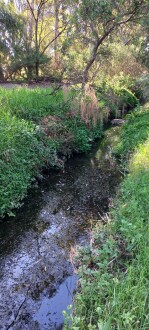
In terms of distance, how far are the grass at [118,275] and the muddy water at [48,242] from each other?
557 millimetres

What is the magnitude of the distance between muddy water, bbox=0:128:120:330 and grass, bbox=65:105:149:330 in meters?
0.56

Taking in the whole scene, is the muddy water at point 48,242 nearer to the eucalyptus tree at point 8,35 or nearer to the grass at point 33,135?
the grass at point 33,135

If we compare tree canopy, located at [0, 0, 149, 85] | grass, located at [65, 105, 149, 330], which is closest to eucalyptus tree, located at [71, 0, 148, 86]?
tree canopy, located at [0, 0, 149, 85]

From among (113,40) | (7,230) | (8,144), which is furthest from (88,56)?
(7,230)

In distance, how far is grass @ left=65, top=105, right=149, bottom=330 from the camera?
2176 millimetres

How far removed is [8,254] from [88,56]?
9730 millimetres

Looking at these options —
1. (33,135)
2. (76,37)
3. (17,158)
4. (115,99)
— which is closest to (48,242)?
(17,158)

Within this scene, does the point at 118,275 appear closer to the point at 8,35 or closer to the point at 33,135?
the point at 33,135

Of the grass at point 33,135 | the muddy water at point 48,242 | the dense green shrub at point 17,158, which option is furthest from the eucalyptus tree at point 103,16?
the muddy water at point 48,242

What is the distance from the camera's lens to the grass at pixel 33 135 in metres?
5.17

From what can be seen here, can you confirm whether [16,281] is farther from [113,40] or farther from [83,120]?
[113,40]

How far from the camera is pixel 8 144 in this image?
537 centimetres

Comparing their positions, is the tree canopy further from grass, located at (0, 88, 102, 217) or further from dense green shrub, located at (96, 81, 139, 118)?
grass, located at (0, 88, 102, 217)

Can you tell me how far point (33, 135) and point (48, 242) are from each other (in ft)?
9.46
